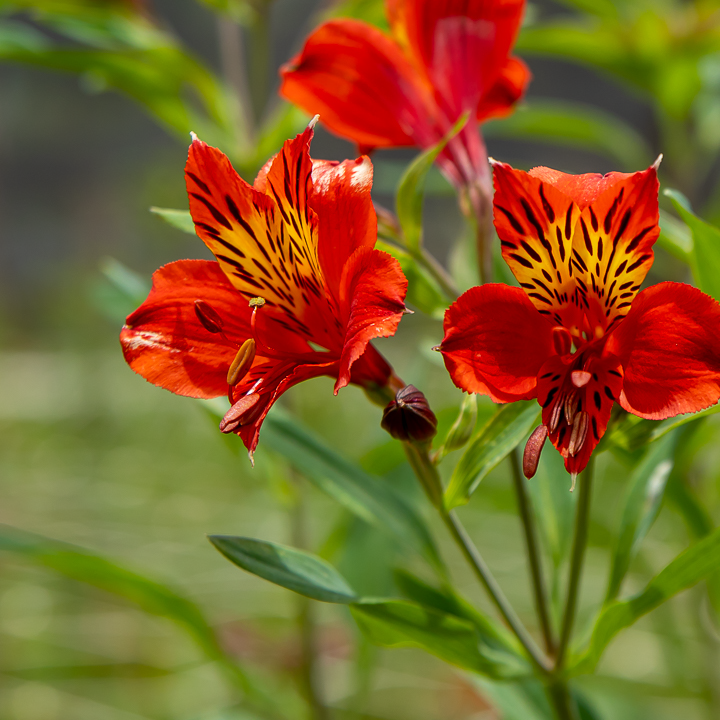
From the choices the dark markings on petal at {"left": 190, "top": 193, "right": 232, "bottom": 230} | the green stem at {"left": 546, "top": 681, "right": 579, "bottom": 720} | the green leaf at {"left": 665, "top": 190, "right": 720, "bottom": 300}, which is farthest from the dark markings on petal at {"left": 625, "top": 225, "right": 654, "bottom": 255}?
the green stem at {"left": 546, "top": 681, "right": 579, "bottom": 720}

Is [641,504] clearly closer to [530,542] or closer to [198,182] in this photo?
[530,542]

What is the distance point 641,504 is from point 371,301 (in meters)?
0.30

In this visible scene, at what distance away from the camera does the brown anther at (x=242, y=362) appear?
35 centimetres

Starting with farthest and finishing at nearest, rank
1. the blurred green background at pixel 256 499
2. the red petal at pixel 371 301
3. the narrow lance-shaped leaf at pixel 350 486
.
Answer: the blurred green background at pixel 256 499 < the narrow lance-shaped leaf at pixel 350 486 < the red petal at pixel 371 301

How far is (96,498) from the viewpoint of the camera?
1784 mm

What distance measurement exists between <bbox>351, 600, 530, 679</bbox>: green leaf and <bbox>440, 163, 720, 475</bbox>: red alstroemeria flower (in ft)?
0.52

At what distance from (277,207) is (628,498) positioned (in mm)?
345

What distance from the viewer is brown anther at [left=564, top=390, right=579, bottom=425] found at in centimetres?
32

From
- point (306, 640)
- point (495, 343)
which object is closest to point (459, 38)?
point (495, 343)

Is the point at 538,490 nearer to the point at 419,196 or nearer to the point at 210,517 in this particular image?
the point at 419,196

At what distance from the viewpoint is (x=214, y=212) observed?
369 millimetres

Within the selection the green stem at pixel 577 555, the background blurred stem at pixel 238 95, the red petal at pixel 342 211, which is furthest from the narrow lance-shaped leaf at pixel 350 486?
the background blurred stem at pixel 238 95

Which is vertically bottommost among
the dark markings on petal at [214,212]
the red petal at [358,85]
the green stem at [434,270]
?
the dark markings on petal at [214,212]

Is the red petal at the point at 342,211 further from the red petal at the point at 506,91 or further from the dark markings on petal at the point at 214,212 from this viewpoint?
the red petal at the point at 506,91
